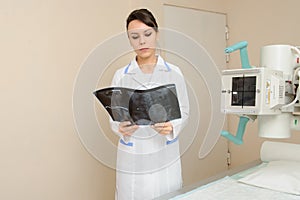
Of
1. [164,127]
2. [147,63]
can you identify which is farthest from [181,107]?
[147,63]

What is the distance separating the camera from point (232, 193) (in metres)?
1.17

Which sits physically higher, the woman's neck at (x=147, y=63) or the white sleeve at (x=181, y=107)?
the woman's neck at (x=147, y=63)

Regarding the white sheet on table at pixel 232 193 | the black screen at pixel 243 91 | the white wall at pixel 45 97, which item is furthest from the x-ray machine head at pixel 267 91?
the white wall at pixel 45 97

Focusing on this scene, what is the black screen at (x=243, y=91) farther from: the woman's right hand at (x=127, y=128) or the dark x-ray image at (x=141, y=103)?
the woman's right hand at (x=127, y=128)

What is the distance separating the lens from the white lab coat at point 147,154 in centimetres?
136

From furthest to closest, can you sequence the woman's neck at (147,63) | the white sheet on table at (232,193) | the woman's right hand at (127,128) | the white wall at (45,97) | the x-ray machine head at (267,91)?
the white wall at (45,97) < the woman's neck at (147,63) < the woman's right hand at (127,128) < the white sheet on table at (232,193) < the x-ray machine head at (267,91)

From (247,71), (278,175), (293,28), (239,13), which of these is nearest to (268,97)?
(247,71)

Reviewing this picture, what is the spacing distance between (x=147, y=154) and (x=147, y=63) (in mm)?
405

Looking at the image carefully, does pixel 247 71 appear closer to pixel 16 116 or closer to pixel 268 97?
pixel 268 97

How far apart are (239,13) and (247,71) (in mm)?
1825

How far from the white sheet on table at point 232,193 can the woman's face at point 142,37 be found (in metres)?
0.62

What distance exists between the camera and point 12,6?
5.27ft

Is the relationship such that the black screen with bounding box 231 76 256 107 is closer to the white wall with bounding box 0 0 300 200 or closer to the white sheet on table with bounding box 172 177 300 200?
the white sheet on table with bounding box 172 177 300 200

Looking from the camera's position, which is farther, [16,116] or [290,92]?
[16,116]
